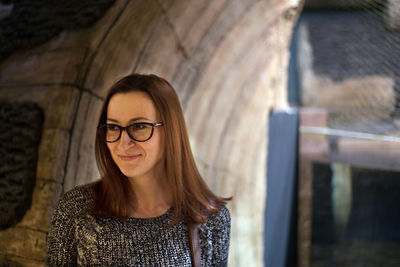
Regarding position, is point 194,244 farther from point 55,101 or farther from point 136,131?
point 55,101

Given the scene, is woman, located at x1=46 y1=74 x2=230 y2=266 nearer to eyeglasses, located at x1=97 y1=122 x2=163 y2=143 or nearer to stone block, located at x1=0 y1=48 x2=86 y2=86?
eyeglasses, located at x1=97 y1=122 x2=163 y2=143

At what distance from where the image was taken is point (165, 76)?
203 centimetres

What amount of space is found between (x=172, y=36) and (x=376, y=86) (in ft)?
19.5

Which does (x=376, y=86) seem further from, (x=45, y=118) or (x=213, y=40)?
(x=45, y=118)

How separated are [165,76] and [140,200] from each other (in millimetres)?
1005

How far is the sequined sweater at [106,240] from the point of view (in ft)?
3.41

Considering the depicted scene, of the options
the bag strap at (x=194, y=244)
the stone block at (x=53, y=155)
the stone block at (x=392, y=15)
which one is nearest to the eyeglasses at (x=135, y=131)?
the bag strap at (x=194, y=244)

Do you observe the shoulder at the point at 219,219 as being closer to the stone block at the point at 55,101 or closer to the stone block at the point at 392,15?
the stone block at the point at 55,101

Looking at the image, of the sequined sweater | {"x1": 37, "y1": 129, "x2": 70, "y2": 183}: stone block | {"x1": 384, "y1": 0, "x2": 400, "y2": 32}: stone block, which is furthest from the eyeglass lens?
{"x1": 384, "y1": 0, "x2": 400, "y2": 32}: stone block

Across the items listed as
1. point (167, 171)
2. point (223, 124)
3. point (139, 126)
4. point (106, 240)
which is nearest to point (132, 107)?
point (139, 126)

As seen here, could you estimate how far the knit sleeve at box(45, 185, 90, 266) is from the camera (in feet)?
3.43

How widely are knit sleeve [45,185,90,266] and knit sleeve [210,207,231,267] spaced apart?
1.29 feet

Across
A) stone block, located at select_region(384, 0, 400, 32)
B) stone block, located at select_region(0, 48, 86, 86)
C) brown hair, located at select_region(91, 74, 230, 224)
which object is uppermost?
stone block, located at select_region(384, 0, 400, 32)

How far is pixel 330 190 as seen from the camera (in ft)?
19.2
